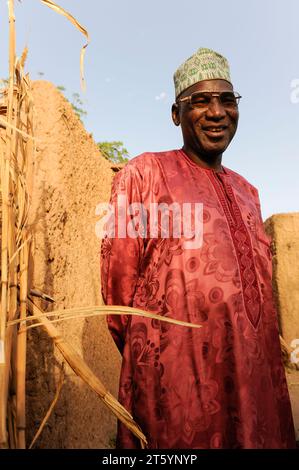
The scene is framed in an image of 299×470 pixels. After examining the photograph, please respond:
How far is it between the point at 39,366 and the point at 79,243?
3.50ft

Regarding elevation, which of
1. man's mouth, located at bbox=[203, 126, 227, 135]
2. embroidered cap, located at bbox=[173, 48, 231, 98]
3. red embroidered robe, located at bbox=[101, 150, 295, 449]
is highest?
embroidered cap, located at bbox=[173, 48, 231, 98]

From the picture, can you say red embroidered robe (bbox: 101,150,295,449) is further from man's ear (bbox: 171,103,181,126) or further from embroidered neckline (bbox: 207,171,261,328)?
man's ear (bbox: 171,103,181,126)

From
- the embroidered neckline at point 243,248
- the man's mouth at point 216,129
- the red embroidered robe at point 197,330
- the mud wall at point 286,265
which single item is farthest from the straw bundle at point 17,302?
the mud wall at point 286,265

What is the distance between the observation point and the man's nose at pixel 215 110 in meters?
1.61

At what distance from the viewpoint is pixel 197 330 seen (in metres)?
1.37

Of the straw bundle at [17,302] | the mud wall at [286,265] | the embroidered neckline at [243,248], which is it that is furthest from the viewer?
the mud wall at [286,265]

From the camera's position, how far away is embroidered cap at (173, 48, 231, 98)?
169 centimetres

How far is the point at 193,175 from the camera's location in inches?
64.9

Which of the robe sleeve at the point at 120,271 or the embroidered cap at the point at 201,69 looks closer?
the robe sleeve at the point at 120,271

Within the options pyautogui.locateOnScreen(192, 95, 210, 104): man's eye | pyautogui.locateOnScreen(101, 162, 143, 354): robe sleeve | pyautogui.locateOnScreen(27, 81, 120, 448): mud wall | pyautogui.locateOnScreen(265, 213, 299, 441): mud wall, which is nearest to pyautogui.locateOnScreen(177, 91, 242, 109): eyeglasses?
pyautogui.locateOnScreen(192, 95, 210, 104): man's eye

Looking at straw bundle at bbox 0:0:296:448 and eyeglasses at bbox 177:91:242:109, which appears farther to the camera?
eyeglasses at bbox 177:91:242:109

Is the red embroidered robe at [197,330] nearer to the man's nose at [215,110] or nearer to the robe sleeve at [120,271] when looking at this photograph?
the robe sleeve at [120,271]

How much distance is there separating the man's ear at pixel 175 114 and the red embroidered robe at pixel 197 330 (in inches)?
10.3
